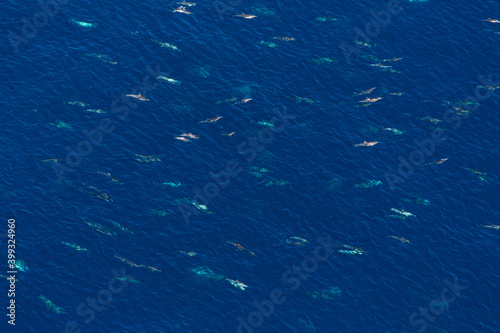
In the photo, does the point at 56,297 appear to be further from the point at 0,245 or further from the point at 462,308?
the point at 462,308

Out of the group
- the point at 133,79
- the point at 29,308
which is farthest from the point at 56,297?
the point at 133,79

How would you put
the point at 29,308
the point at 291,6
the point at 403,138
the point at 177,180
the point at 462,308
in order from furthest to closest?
the point at 291,6 → the point at 403,138 → the point at 177,180 → the point at 462,308 → the point at 29,308

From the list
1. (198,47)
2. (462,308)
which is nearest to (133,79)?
(198,47)

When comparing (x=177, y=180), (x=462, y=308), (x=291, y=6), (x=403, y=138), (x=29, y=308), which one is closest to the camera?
(x=29, y=308)

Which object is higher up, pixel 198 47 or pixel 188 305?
pixel 198 47

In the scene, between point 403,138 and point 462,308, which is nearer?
point 462,308

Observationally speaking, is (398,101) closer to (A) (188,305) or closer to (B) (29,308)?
(A) (188,305)
